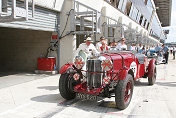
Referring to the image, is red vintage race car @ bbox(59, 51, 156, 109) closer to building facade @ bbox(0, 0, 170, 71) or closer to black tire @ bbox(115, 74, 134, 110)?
black tire @ bbox(115, 74, 134, 110)

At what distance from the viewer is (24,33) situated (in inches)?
411

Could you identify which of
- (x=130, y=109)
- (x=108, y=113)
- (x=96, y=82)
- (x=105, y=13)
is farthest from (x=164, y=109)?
(x=105, y=13)

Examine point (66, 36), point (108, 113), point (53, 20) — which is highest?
point (53, 20)

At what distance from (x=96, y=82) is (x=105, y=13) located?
10.3m

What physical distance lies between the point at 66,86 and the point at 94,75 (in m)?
0.79

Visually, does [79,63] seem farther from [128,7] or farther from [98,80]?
[128,7]

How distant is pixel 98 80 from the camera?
186 inches

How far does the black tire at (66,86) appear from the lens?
4.94 metres

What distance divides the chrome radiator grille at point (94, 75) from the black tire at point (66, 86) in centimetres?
53

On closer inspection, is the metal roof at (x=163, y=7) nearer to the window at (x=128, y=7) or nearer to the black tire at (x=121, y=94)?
the window at (x=128, y=7)

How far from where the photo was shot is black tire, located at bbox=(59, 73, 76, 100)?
4.94m

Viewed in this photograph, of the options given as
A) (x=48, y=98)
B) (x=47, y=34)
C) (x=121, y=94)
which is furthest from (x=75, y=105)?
(x=47, y=34)

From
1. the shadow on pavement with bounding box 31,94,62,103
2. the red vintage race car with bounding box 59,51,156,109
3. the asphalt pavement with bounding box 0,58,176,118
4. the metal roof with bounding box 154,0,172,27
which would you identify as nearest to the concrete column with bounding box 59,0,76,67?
the asphalt pavement with bounding box 0,58,176,118

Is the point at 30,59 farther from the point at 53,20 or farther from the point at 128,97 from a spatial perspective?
the point at 128,97
